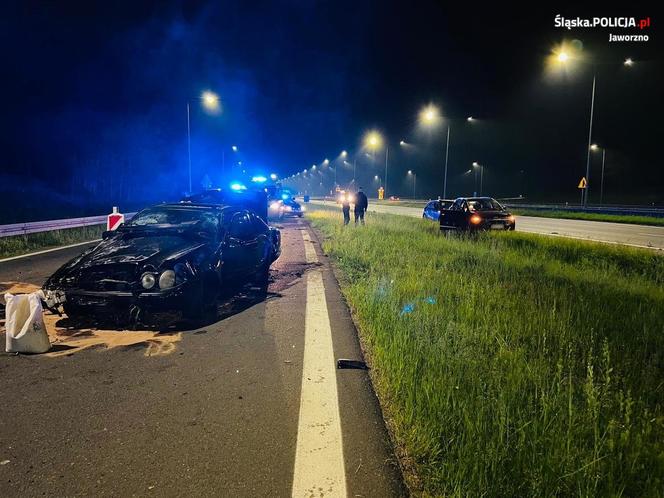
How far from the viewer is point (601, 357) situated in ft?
14.4

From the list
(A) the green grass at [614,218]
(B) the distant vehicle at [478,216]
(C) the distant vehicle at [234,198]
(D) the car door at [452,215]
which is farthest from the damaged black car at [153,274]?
(A) the green grass at [614,218]

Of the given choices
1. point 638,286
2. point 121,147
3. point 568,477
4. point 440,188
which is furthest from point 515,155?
point 568,477

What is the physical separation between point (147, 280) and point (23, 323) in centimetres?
124

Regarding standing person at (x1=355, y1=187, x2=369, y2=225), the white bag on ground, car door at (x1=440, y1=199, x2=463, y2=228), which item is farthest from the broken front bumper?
standing person at (x1=355, y1=187, x2=369, y2=225)

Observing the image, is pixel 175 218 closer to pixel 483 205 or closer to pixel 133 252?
pixel 133 252

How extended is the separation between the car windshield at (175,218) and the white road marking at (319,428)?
100 inches

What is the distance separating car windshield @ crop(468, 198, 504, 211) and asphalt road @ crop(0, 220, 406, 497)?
512 inches

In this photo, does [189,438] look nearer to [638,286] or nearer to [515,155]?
[638,286]

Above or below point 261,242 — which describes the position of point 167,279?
below

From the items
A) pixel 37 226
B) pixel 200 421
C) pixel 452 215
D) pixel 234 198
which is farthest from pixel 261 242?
pixel 452 215

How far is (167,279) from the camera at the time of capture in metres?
5.38

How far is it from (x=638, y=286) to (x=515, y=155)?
8804 centimetres

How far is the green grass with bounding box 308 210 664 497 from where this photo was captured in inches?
101

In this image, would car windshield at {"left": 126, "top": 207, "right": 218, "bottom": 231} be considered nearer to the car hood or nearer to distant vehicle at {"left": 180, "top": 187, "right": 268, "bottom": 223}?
the car hood
